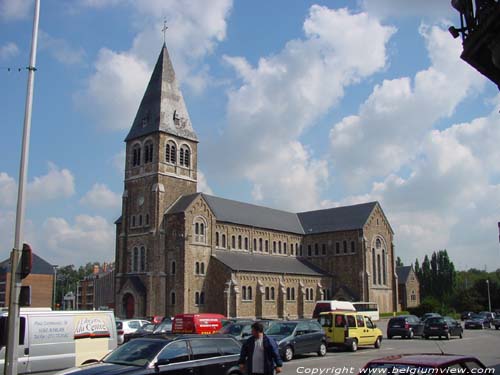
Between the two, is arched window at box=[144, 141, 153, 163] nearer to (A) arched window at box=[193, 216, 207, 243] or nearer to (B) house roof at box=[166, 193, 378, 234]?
(B) house roof at box=[166, 193, 378, 234]

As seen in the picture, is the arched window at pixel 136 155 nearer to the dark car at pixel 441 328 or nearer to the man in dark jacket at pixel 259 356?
the dark car at pixel 441 328

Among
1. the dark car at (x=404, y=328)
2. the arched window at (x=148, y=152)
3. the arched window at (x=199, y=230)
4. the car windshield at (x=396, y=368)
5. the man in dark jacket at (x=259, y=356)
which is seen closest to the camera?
the car windshield at (x=396, y=368)

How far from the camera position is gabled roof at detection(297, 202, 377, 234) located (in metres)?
69.2

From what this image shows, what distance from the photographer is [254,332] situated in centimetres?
1073

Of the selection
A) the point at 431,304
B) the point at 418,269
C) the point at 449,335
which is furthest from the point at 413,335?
the point at 418,269

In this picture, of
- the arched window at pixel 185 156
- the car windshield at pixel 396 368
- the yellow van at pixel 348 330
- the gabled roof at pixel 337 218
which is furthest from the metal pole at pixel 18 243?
the gabled roof at pixel 337 218

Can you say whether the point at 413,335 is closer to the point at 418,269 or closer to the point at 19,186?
the point at 19,186

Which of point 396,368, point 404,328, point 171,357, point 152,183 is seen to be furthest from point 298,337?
point 152,183

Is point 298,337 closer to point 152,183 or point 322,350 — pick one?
point 322,350

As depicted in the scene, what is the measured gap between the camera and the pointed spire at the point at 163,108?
57750 mm

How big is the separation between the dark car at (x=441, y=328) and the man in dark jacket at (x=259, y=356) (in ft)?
88.9

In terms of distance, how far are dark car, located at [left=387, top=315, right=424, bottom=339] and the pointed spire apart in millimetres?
31211

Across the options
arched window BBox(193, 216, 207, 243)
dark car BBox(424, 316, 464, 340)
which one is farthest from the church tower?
dark car BBox(424, 316, 464, 340)

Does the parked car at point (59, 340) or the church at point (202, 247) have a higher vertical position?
the church at point (202, 247)
